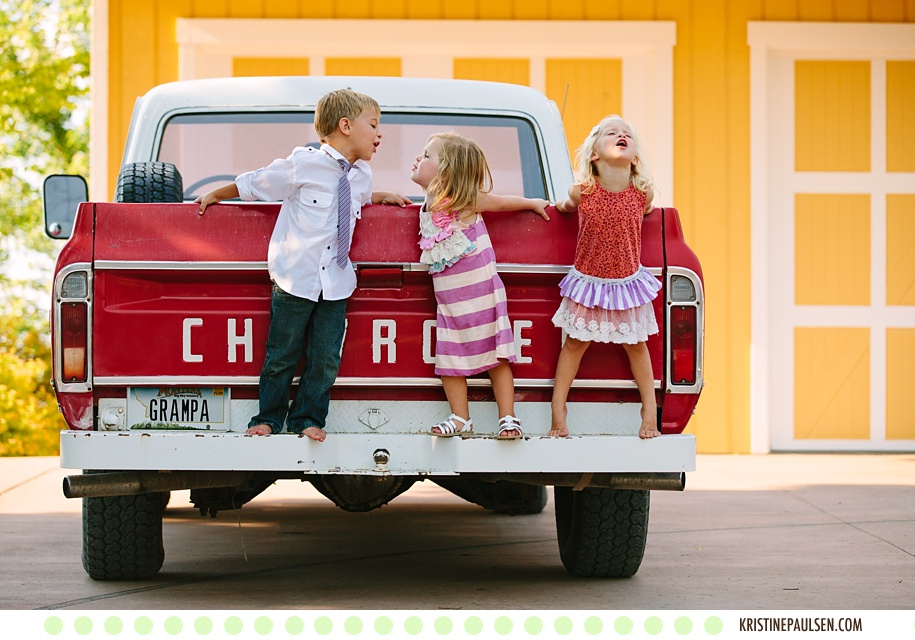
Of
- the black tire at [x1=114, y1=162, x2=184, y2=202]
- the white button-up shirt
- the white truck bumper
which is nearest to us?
the white truck bumper

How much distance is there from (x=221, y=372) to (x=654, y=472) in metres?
1.44

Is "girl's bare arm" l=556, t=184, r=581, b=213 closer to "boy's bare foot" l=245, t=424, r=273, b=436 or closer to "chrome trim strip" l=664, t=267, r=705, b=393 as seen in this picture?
"chrome trim strip" l=664, t=267, r=705, b=393

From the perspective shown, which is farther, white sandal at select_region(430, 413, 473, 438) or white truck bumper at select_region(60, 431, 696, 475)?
white sandal at select_region(430, 413, 473, 438)

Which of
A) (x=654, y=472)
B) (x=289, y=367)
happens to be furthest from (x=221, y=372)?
(x=654, y=472)

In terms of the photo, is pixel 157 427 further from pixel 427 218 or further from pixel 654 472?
pixel 654 472

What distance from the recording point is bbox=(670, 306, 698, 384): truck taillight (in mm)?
4465

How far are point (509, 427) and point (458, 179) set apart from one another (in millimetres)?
827

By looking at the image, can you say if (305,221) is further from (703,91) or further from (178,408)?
(703,91)

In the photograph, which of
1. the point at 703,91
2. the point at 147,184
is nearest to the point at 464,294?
the point at 147,184

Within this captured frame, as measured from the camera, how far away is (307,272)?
14.1ft

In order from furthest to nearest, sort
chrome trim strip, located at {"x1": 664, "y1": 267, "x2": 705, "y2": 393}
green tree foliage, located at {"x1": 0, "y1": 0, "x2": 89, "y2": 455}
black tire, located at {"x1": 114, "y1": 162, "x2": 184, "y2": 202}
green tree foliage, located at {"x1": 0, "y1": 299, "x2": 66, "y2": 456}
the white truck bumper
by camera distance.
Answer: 1. green tree foliage, located at {"x1": 0, "y1": 0, "x2": 89, "y2": 455}
2. green tree foliage, located at {"x1": 0, "y1": 299, "x2": 66, "y2": 456}
3. black tire, located at {"x1": 114, "y1": 162, "x2": 184, "y2": 202}
4. chrome trim strip, located at {"x1": 664, "y1": 267, "x2": 705, "y2": 393}
5. the white truck bumper

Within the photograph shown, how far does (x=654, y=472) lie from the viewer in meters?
4.37

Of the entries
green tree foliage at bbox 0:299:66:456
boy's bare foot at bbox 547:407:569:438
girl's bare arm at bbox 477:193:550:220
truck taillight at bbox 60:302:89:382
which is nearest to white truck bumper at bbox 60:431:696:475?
boy's bare foot at bbox 547:407:569:438

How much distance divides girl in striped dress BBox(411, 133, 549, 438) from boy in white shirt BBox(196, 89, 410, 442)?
282mm
